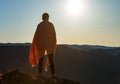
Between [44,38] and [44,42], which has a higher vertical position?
[44,38]

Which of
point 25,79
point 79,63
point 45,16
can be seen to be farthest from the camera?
point 79,63

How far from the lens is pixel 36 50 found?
16016 millimetres

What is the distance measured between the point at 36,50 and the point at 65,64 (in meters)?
33.6

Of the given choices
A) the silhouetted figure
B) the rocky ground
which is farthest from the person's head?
the rocky ground

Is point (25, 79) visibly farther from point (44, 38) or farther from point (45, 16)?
point (45, 16)

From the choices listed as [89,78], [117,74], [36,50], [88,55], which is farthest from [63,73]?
[36,50]

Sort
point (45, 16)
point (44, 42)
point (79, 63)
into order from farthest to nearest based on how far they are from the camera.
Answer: point (79, 63)
point (44, 42)
point (45, 16)

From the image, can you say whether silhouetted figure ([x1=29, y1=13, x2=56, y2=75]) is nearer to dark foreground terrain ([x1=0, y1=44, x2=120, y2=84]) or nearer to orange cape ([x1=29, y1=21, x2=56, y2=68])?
orange cape ([x1=29, y1=21, x2=56, y2=68])

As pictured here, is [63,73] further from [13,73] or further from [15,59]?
[13,73]

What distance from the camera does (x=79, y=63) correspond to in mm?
50469

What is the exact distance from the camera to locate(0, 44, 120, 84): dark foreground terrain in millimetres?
44125

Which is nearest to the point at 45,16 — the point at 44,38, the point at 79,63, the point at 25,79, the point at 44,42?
the point at 44,38

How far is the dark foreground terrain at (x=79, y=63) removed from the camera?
145 ft

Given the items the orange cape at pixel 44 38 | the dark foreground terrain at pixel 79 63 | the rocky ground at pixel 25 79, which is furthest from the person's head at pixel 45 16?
the dark foreground terrain at pixel 79 63
